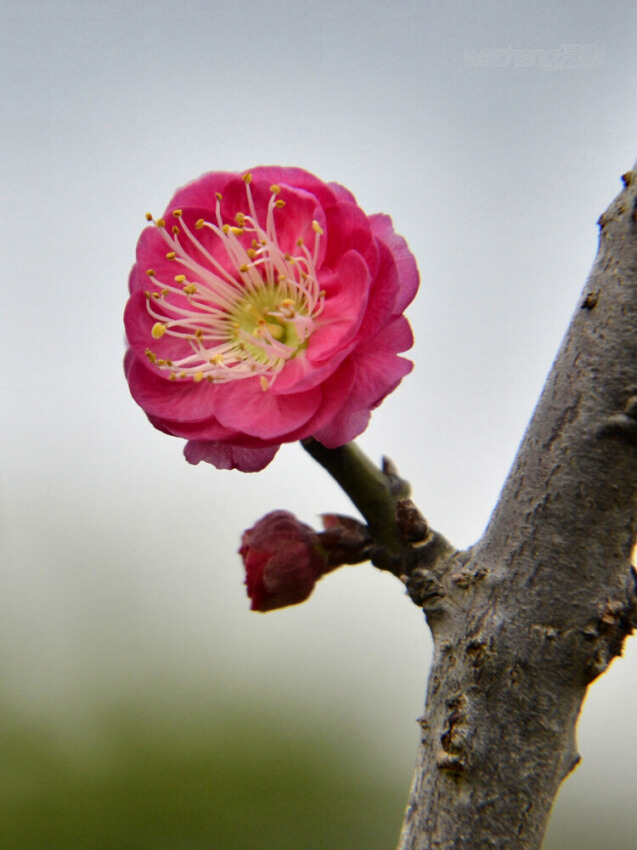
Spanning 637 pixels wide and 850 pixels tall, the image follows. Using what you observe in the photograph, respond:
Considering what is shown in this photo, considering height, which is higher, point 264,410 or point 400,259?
point 400,259

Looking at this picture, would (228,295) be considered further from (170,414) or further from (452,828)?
(452,828)

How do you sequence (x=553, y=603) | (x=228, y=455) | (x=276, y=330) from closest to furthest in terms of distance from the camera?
1. (x=553, y=603)
2. (x=228, y=455)
3. (x=276, y=330)

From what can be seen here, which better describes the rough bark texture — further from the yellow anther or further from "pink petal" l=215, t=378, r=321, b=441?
the yellow anther

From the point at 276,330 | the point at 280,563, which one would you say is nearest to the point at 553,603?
the point at 280,563

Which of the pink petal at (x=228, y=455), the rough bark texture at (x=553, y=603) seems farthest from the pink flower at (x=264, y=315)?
the rough bark texture at (x=553, y=603)

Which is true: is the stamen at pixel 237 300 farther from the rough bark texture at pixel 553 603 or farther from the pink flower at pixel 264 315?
the rough bark texture at pixel 553 603

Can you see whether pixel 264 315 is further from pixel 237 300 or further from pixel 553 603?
pixel 553 603

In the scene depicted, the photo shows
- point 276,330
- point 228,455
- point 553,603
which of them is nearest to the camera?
point 553,603

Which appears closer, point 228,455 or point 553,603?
point 553,603
